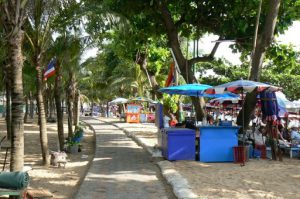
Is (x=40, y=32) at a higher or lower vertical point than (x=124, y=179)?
higher

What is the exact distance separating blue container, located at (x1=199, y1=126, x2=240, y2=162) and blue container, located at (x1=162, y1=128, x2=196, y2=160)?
31cm

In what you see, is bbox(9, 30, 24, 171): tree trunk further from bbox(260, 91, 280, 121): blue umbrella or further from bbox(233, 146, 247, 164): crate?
bbox(260, 91, 280, 121): blue umbrella

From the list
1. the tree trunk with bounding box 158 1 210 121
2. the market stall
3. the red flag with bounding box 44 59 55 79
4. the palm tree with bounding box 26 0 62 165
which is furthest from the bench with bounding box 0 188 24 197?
the market stall

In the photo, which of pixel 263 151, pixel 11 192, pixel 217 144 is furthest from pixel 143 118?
pixel 11 192

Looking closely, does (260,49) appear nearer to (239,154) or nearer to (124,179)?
(239,154)

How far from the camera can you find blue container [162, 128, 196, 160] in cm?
1200

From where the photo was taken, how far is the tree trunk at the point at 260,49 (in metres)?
13.7

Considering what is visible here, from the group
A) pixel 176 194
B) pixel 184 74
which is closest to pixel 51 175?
pixel 176 194

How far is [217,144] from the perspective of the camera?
39.2ft

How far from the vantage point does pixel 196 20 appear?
16.5m

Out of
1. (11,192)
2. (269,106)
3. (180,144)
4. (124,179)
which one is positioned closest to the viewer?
(11,192)

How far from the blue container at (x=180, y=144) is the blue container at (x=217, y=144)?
12.1 inches

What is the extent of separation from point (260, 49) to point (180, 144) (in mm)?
4190

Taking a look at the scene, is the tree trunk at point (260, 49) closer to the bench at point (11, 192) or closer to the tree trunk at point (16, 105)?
the tree trunk at point (16, 105)
